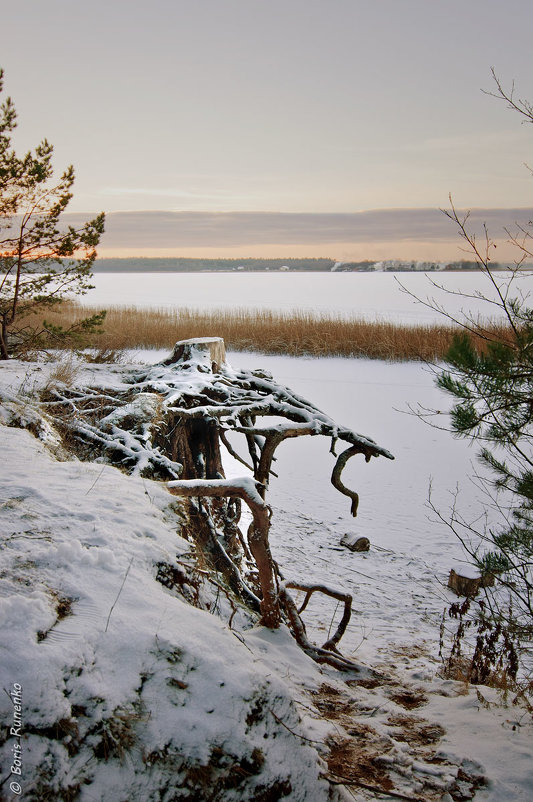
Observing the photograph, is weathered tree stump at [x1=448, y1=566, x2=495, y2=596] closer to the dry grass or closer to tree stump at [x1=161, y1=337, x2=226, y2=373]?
tree stump at [x1=161, y1=337, x2=226, y2=373]

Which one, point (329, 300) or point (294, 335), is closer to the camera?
point (294, 335)

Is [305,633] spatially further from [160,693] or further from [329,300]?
[329,300]

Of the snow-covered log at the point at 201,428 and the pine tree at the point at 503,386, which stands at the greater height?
the pine tree at the point at 503,386

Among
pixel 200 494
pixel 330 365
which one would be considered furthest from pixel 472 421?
pixel 330 365

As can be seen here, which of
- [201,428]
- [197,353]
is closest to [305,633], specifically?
[201,428]

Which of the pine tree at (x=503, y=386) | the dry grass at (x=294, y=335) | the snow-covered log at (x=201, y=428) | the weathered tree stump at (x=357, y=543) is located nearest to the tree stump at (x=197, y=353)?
the snow-covered log at (x=201, y=428)

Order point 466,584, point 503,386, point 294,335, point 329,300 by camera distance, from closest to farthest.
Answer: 1. point 503,386
2. point 466,584
3. point 294,335
4. point 329,300

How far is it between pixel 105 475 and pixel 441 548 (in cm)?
510

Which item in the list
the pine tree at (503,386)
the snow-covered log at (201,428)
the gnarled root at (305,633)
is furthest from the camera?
the snow-covered log at (201,428)

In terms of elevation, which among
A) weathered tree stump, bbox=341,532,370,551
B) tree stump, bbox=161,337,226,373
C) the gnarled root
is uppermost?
tree stump, bbox=161,337,226,373

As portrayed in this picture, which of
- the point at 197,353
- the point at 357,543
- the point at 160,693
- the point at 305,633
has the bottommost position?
the point at 357,543

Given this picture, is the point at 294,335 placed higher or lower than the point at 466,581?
higher

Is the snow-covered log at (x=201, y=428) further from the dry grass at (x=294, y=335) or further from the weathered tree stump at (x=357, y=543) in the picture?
the dry grass at (x=294, y=335)

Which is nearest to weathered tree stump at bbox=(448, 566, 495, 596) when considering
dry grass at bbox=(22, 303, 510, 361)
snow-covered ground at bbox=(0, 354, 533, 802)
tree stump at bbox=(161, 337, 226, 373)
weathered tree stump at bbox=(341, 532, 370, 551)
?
weathered tree stump at bbox=(341, 532, 370, 551)
